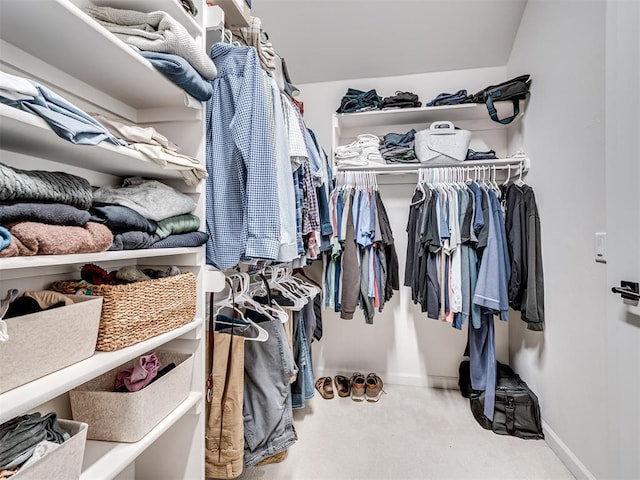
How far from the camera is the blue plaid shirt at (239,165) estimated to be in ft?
3.64

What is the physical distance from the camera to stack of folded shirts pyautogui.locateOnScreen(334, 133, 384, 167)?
240 centimetres

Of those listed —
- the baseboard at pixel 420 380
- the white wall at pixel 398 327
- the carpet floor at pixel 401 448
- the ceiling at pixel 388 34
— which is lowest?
Result: the carpet floor at pixel 401 448

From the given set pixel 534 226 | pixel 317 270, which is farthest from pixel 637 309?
pixel 317 270

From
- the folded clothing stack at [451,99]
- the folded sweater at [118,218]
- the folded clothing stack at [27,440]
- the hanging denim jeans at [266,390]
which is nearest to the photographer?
the folded clothing stack at [27,440]

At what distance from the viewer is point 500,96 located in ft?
6.99

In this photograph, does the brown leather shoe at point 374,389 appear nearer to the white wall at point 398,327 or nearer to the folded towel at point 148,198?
the white wall at point 398,327

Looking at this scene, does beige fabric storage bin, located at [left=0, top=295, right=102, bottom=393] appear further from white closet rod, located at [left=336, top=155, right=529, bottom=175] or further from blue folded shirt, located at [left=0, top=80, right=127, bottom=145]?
white closet rod, located at [left=336, top=155, right=529, bottom=175]

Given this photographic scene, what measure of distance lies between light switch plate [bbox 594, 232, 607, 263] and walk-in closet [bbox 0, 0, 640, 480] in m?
0.01

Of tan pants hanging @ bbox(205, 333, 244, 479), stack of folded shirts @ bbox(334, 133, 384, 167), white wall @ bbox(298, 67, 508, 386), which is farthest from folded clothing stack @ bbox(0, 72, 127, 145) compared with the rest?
white wall @ bbox(298, 67, 508, 386)

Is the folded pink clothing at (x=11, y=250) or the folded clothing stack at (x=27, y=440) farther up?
the folded pink clothing at (x=11, y=250)

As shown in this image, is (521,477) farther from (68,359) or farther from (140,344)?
(68,359)

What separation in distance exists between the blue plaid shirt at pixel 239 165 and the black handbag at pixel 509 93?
1623 mm

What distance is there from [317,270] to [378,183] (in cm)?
84

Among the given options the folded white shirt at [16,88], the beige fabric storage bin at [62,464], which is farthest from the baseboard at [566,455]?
the folded white shirt at [16,88]
